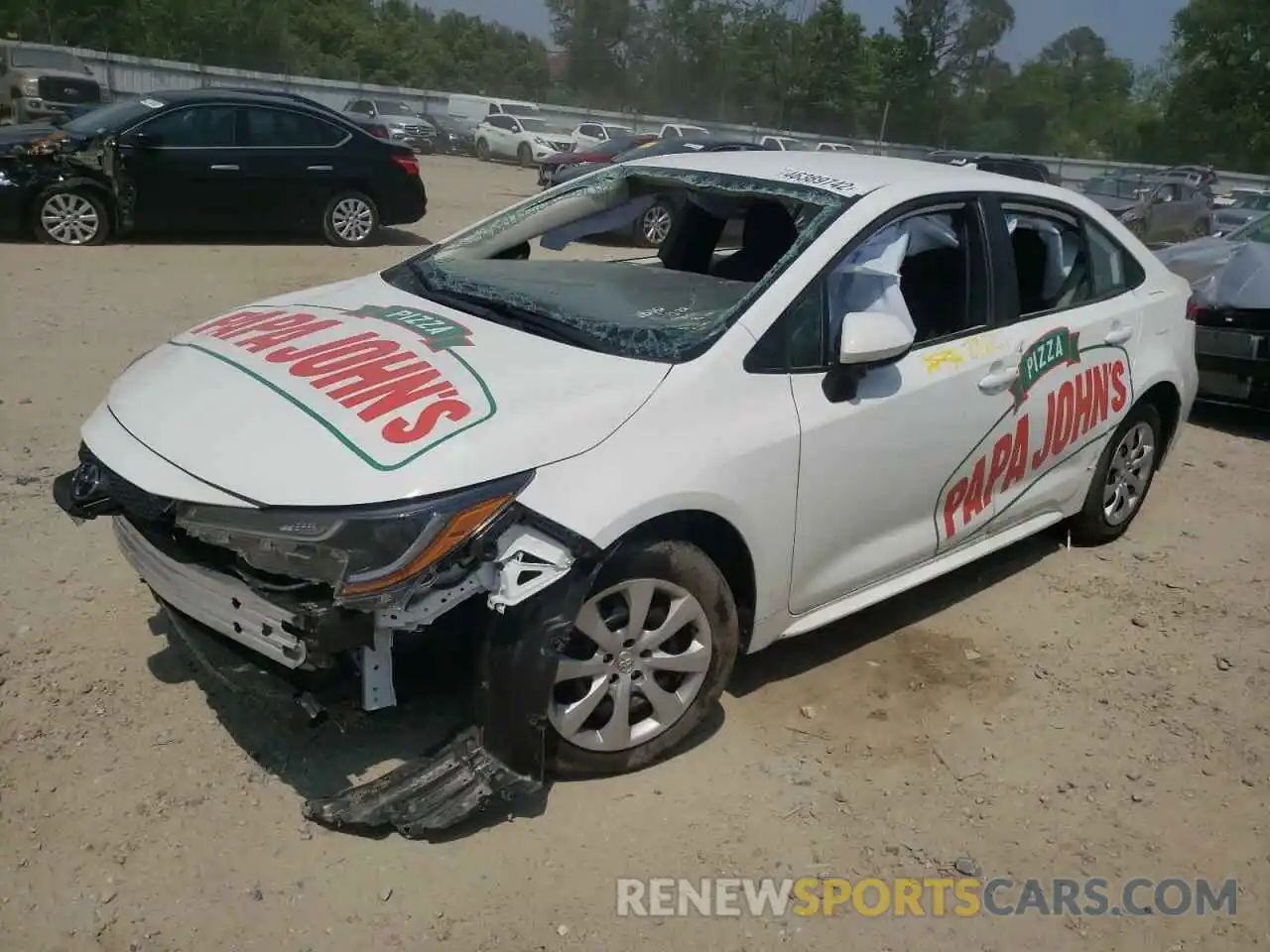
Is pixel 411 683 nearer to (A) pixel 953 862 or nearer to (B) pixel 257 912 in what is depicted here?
(B) pixel 257 912

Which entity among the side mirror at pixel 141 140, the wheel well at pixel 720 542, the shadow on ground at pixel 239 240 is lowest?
the shadow on ground at pixel 239 240

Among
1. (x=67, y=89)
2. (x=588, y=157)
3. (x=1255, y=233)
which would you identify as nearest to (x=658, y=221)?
(x=1255, y=233)

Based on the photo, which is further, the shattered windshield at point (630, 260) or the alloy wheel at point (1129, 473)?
the alloy wheel at point (1129, 473)

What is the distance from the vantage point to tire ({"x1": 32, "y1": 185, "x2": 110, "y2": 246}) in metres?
10.2

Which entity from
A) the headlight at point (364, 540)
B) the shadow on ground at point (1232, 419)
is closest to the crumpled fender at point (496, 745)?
the headlight at point (364, 540)

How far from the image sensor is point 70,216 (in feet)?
33.8

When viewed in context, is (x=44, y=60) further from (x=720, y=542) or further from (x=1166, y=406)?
(x=720, y=542)

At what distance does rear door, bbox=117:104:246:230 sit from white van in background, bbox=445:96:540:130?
26.7m

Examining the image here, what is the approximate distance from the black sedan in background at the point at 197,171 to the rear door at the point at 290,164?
0.01 m

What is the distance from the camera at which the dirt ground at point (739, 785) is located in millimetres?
2689

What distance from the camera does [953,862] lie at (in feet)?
9.92

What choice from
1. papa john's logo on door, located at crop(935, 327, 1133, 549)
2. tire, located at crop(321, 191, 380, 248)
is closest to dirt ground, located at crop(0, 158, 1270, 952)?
papa john's logo on door, located at crop(935, 327, 1133, 549)

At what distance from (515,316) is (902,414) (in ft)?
4.25

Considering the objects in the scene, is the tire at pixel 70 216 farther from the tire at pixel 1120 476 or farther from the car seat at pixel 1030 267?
the tire at pixel 1120 476
